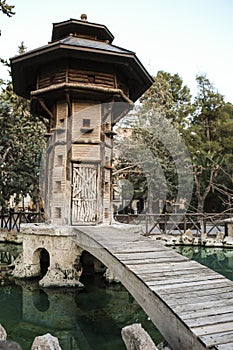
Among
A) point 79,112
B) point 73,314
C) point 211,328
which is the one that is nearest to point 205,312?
point 211,328

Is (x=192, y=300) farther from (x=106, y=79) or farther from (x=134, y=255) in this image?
(x=106, y=79)

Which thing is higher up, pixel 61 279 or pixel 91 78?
pixel 91 78

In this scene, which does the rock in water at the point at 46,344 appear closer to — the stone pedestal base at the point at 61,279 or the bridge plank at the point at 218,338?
the bridge plank at the point at 218,338

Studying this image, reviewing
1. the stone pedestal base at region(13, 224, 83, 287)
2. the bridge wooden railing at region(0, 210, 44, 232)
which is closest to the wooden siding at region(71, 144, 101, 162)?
the stone pedestal base at region(13, 224, 83, 287)

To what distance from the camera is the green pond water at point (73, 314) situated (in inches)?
251

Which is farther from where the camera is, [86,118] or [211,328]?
[86,118]

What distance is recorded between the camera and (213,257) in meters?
14.9

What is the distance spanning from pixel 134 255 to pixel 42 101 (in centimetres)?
732

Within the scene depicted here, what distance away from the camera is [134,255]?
6594 millimetres

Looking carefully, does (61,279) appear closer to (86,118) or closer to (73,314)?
(73,314)

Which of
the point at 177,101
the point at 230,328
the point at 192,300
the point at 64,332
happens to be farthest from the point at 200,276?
the point at 177,101

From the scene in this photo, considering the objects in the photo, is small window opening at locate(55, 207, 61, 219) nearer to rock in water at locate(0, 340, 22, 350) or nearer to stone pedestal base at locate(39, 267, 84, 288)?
stone pedestal base at locate(39, 267, 84, 288)

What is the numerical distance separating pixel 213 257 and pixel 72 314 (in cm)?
900

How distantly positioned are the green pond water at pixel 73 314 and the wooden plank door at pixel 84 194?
201 centimetres
